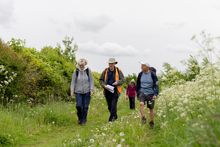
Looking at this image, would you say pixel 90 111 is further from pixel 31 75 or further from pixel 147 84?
pixel 147 84

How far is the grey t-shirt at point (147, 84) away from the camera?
12.0m

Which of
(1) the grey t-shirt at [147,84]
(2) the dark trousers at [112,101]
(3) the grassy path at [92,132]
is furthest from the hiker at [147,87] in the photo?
(2) the dark trousers at [112,101]

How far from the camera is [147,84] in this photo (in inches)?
472

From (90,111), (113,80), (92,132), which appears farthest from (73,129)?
(90,111)

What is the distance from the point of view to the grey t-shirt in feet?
39.2

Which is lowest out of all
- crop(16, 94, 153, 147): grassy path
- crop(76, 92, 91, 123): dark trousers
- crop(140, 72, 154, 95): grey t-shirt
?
crop(16, 94, 153, 147): grassy path

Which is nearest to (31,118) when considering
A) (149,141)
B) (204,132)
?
(149,141)

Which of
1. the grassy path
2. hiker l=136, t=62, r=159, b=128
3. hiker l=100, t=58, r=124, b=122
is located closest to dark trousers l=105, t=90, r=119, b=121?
hiker l=100, t=58, r=124, b=122

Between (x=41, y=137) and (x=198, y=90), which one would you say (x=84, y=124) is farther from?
(x=198, y=90)

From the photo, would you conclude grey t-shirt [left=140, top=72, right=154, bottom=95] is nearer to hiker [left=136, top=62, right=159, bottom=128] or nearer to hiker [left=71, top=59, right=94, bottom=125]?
hiker [left=136, top=62, right=159, bottom=128]

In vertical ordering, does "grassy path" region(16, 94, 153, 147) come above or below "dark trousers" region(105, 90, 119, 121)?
below

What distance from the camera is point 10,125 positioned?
12438 millimetres

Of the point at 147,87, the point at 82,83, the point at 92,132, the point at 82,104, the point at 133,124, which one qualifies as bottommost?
the point at 92,132

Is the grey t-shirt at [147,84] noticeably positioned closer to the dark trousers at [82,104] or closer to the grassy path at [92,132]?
the grassy path at [92,132]
